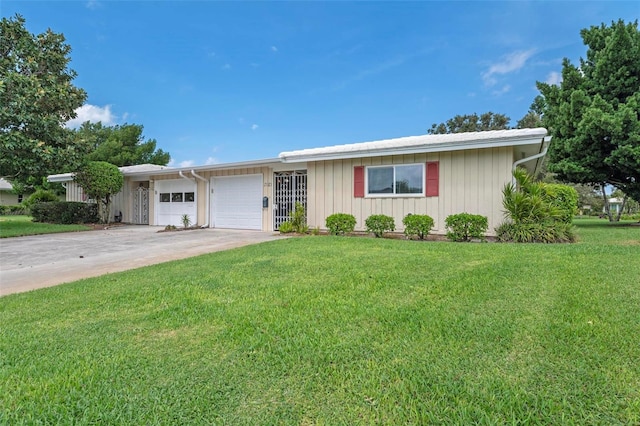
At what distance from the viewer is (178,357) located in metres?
2.43

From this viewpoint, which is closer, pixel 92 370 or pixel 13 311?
pixel 92 370

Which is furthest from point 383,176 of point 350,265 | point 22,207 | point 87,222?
point 22,207

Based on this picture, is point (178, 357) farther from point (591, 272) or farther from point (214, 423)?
point (591, 272)

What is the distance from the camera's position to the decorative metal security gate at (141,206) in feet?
56.8

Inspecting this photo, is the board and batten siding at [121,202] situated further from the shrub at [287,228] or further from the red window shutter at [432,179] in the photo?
the red window shutter at [432,179]

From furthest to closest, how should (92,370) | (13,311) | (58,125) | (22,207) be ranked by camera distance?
(22,207) → (58,125) → (13,311) → (92,370)

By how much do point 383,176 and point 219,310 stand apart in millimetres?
7797

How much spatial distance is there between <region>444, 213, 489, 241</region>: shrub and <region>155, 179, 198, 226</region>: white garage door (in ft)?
36.0

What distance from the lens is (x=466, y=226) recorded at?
834 cm

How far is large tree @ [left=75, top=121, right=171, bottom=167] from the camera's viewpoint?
2808cm

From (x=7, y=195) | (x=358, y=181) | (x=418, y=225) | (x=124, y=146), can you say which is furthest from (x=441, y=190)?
(x=7, y=195)

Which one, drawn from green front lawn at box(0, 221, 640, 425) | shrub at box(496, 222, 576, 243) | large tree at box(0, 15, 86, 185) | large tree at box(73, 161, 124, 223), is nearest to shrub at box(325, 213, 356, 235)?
shrub at box(496, 222, 576, 243)

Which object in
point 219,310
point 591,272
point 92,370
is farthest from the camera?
point 591,272

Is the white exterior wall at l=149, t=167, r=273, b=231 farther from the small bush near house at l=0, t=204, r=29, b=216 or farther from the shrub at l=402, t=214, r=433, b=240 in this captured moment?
the small bush near house at l=0, t=204, r=29, b=216
